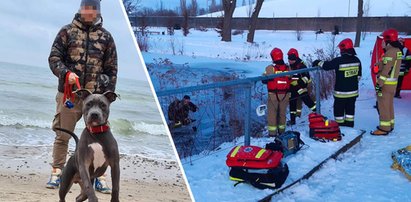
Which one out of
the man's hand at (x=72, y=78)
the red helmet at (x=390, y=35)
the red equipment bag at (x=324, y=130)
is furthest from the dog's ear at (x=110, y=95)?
the red helmet at (x=390, y=35)

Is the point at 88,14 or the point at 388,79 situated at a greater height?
the point at 88,14

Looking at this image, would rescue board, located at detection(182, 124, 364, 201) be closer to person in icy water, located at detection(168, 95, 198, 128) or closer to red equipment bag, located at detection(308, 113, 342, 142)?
red equipment bag, located at detection(308, 113, 342, 142)

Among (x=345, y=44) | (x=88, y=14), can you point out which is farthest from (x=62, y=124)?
(x=345, y=44)

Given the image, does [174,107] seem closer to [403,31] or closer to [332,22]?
[403,31]

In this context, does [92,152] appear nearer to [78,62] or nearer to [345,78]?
[78,62]

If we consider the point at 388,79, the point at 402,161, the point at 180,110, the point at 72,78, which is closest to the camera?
the point at 72,78

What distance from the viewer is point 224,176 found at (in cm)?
363

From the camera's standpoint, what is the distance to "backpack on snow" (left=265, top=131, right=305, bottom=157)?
4055mm

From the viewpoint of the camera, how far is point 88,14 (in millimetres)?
1585

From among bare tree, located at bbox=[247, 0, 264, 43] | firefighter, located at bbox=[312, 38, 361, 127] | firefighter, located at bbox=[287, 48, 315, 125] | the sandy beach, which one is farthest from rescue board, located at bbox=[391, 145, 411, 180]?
bare tree, located at bbox=[247, 0, 264, 43]

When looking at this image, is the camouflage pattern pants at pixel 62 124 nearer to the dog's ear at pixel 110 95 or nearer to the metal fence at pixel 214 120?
the dog's ear at pixel 110 95

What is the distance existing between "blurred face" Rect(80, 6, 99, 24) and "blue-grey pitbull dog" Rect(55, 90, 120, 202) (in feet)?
0.94

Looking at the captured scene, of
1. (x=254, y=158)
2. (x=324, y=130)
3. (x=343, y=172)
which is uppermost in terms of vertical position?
(x=254, y=158)

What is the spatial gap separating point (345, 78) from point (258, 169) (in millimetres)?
2335
